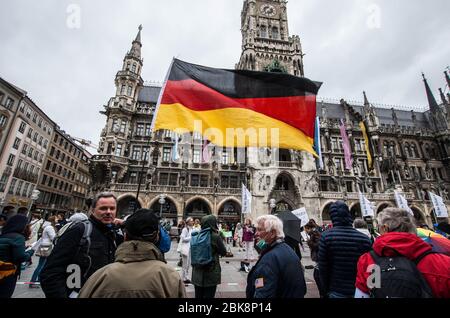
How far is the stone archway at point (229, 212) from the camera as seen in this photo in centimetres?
2594

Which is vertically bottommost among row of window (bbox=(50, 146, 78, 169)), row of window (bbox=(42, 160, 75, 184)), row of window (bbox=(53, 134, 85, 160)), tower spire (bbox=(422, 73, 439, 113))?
row of window (bbox=(42, 160, 75, 184))

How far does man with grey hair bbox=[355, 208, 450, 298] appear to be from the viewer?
1.62 m

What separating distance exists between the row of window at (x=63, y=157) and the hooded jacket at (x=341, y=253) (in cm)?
4966

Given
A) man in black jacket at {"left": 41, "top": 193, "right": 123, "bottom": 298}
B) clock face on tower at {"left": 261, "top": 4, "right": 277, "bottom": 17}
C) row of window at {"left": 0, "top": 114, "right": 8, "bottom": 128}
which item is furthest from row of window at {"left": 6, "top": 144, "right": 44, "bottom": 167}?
clock face on tower at {"left": 261, "top": 4, "right": 277, "bottom": 17}

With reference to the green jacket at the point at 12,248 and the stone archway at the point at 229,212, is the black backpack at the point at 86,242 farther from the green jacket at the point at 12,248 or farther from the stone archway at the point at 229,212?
the stone archway at the point at 229,212

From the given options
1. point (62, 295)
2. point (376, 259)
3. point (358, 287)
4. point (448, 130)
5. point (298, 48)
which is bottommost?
point (62, 295)

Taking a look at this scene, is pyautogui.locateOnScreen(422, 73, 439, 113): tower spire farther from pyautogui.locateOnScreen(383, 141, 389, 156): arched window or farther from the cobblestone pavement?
the cobblestone pavement

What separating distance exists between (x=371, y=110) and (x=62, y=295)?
45.6 meters

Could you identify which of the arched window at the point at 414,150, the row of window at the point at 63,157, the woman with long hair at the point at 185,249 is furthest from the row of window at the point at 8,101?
the arched window at the point at 414,150

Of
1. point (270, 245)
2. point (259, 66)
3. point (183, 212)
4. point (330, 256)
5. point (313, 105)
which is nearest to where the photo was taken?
point (270, 245)

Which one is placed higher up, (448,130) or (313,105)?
(448,130)

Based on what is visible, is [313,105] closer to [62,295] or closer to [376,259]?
[376,259]

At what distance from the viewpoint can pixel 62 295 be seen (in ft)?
7.16
